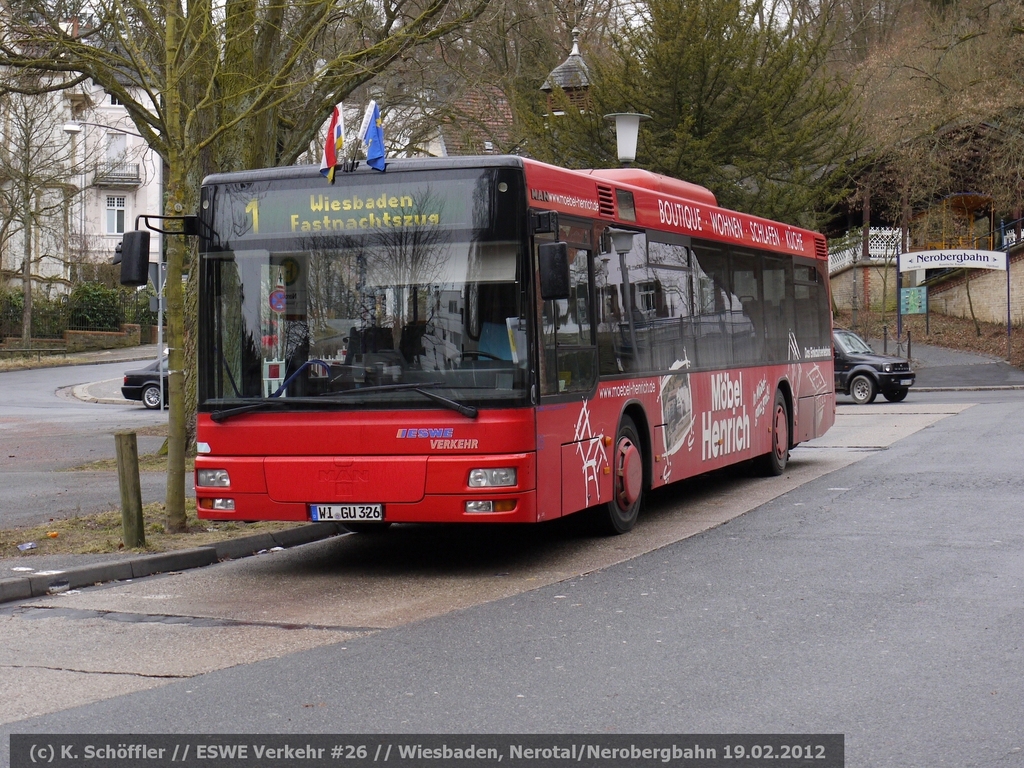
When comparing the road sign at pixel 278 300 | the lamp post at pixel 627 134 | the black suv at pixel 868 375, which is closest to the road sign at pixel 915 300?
the black suv at pixel 868 375

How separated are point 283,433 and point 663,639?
3.57 m

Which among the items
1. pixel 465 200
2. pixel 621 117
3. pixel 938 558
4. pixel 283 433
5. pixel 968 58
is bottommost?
pixel 938 558

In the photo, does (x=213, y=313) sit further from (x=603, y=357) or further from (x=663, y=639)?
(x=663, y=639)

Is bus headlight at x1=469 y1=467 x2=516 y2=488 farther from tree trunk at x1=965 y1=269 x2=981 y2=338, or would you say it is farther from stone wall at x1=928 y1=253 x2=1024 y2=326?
stone wall at x1=928 y1=253 x2=1024 y2=326

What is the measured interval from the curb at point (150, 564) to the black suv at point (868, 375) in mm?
22115

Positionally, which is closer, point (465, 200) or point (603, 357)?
point (465, 200)

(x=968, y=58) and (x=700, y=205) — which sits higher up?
(x=968, y=58)

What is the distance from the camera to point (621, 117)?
19938 millimetres

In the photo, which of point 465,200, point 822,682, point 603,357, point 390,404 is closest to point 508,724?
point 822,682

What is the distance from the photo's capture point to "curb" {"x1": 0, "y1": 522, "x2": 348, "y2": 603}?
30.1 feet

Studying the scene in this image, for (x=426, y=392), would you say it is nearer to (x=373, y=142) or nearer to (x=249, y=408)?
(x=249, y=408)

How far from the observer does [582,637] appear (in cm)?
727

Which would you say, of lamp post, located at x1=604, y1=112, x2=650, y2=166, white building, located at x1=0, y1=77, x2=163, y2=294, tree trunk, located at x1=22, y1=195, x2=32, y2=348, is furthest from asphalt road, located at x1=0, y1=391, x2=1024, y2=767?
tree trunk, located at x1=22, y1=195, x2=32, y2=348

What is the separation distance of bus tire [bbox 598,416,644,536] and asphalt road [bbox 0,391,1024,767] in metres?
0.25
